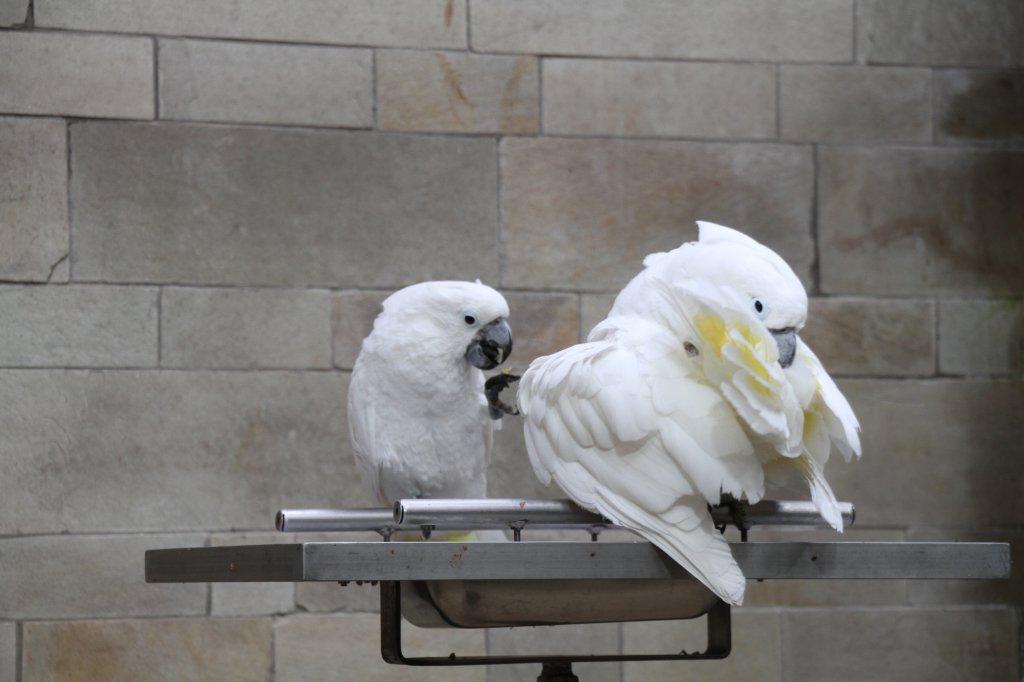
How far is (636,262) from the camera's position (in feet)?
12.1

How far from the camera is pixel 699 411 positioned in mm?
2004

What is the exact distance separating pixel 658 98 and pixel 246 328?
1.25 meters

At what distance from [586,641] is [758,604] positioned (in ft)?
1.56

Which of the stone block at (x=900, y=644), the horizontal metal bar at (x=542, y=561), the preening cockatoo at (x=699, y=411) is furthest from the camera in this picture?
the stone block at (x=900, y=644)

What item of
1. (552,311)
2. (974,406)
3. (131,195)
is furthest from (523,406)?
(974,406)

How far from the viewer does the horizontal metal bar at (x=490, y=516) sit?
1939 millimetres

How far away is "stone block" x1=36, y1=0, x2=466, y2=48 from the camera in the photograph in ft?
11.4

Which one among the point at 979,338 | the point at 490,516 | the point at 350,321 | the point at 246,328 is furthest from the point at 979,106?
the point at 490,516

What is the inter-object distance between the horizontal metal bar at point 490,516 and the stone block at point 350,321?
1404 millimetres

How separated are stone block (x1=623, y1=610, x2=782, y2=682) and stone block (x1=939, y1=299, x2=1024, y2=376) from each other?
88 centimetres

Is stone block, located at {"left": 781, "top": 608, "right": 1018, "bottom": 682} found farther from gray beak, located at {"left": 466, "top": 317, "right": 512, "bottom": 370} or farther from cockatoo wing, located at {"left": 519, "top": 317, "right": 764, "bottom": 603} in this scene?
cockatoo wing, located at {"left": 519, "top": 317, "right": 764, "bottom": 603}

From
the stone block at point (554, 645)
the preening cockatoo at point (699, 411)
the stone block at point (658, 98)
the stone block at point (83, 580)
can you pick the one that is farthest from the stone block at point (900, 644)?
the preening cockatoo at point (699, 411)

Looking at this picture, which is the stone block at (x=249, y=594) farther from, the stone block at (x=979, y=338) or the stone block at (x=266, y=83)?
the stone block at (x=979, y=338)

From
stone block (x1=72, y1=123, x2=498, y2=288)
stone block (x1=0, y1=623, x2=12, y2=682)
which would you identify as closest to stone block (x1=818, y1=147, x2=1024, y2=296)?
stone block (x1=72, y1=123, x2=498, y2=288)
